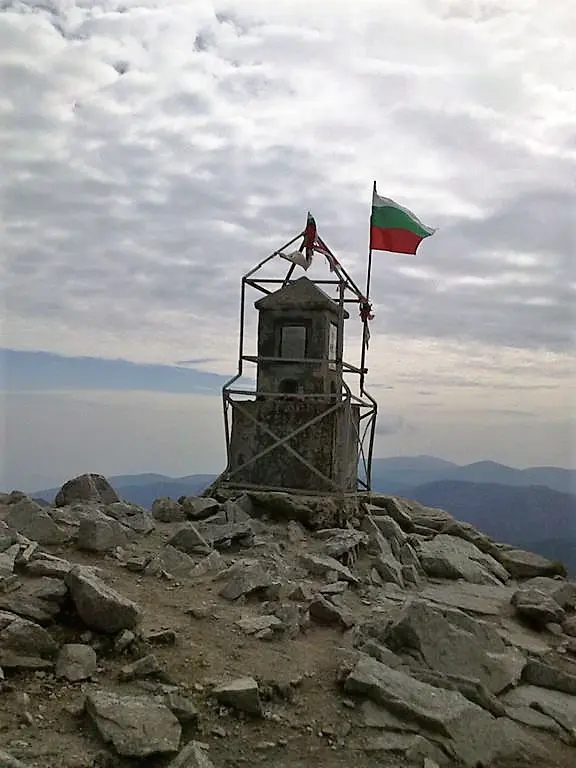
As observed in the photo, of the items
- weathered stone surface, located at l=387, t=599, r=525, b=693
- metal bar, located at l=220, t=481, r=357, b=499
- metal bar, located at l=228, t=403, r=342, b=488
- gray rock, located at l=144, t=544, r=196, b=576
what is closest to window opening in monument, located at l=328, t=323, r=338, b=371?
metal bar, located at l=228, t=403, r=342, b=488

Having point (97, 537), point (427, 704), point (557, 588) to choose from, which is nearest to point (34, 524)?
point (97, 537)

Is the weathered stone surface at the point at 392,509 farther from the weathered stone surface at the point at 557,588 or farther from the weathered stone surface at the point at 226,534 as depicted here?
the weathered stone surface at the point at 226,534

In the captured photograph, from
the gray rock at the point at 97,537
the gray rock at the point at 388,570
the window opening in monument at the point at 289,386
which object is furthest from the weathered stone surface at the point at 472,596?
the window opening in monument at the point at 289,386

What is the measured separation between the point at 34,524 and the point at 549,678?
841cm

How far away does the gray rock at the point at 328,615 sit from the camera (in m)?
9.56

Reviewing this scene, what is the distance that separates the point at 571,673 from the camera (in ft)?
32.1

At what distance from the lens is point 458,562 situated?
1516 cm

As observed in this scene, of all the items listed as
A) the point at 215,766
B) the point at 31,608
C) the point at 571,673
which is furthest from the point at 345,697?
the point at 571,673

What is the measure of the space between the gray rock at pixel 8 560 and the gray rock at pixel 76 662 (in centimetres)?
169

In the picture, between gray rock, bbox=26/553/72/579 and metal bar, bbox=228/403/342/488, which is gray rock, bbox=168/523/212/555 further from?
metal bar, bbox=228/403/342/488

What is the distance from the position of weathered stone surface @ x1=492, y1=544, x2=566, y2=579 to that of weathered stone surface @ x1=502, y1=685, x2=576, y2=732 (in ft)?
25.6

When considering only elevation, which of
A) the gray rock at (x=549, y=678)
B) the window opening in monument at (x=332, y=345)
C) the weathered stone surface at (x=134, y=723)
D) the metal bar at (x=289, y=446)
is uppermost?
the window opening in monument at (x=332, y=345)

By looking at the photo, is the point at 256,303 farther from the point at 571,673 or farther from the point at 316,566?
the point at 571,673

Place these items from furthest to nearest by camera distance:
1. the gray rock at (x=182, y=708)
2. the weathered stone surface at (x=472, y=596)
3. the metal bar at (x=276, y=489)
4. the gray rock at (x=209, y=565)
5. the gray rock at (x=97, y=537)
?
the metal bar at (x=276, y=489)
the weathered stone surface at (x=472, y=596)
the gray rock at (x=209, y=565)
the gray rock at (x=97, y=537)
the gray rock at (x=182, y=708)
